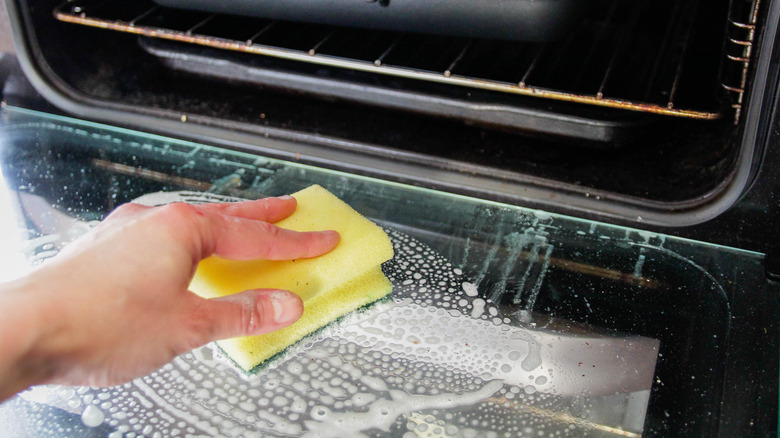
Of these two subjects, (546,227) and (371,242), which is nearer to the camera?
(371,242)

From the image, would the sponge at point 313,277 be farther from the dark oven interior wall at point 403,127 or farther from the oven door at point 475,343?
the dark oven interior wall at point 403,127

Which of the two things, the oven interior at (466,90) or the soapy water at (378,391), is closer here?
the soapy water at (378,391)

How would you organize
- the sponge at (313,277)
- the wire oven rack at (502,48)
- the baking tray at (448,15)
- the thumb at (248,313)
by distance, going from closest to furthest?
the thumb at (248,313)
the sponge at (313,277)
the baking tray at (448,15)
the wire oven rack at (502,48)

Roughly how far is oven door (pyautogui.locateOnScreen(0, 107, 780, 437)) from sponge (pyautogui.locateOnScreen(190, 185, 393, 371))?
16 millimetres

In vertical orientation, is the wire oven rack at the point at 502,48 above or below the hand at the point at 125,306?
above

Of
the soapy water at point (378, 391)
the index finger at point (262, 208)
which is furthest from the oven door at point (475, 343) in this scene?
the index finger at point (262, 208)

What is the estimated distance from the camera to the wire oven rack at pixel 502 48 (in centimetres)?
99

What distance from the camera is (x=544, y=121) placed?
3.13ft

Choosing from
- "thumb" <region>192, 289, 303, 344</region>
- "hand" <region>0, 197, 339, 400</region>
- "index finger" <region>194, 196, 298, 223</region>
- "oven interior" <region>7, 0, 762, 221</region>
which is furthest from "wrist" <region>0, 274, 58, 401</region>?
"oven interior" <region>7, 0, 762, 221</region>

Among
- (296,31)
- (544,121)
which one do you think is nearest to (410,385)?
(544,121)

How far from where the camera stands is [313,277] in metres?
0.78

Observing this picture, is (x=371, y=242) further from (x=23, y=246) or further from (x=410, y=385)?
(x=23, y=246)

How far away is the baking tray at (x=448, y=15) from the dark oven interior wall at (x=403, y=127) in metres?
0.14

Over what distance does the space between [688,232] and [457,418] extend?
1.20 ft
